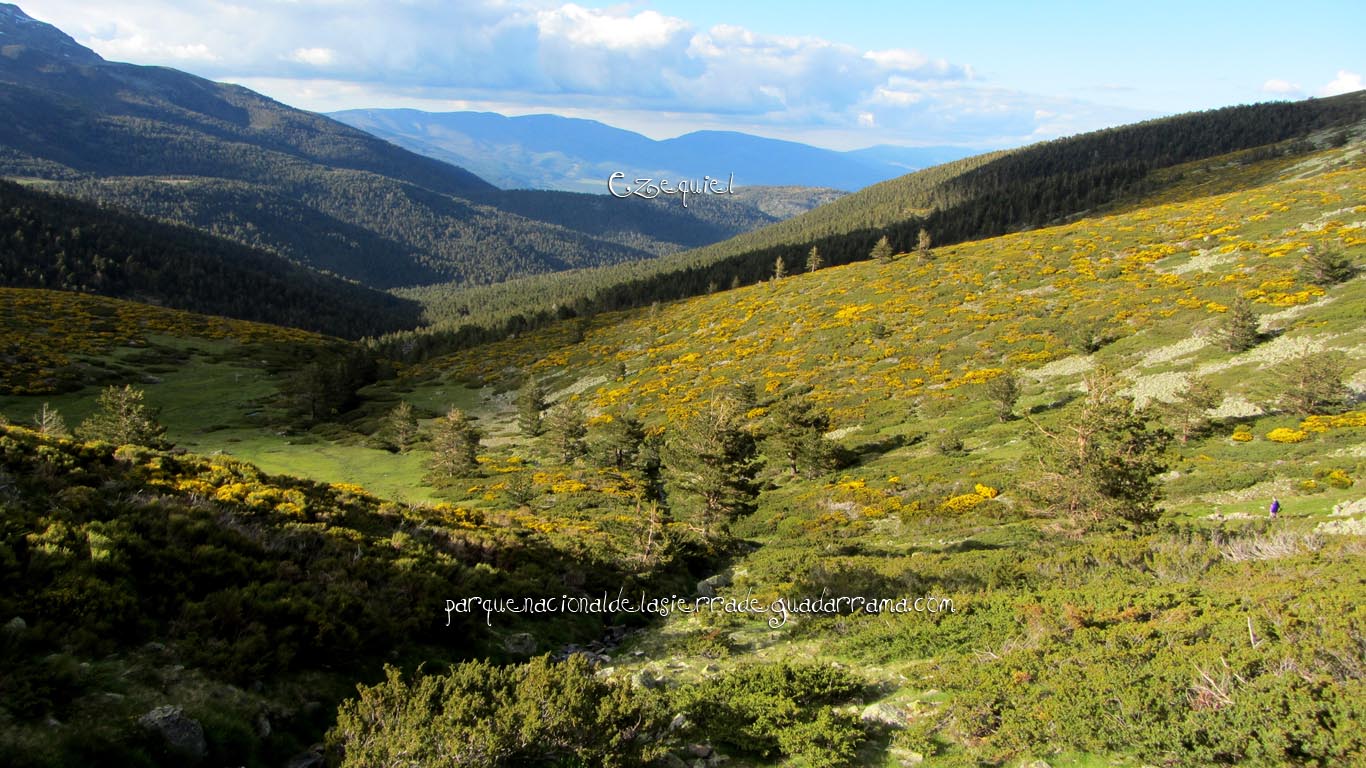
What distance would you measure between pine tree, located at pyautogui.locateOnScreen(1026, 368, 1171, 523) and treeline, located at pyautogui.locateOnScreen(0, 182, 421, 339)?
659ft

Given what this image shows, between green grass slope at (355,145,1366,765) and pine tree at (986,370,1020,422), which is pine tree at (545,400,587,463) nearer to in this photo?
green grass slope at (355,145,1366,765)

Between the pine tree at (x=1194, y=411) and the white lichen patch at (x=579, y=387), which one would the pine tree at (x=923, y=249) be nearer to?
the white lichen patch at (x=579, y=387)

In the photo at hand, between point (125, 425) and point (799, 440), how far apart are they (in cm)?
3501

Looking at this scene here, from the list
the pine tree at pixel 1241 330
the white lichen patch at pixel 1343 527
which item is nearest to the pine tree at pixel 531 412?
the white lichen patch at pixel 1343 527

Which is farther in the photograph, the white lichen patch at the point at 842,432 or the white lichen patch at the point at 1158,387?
the white lichen patch at the point at 842,432

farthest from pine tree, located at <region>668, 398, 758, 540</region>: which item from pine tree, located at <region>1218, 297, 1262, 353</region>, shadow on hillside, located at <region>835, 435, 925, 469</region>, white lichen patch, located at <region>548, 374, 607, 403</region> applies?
white lichen patch, located at <region>548, 374, 607, 403</region>

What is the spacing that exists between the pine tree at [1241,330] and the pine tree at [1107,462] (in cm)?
2354

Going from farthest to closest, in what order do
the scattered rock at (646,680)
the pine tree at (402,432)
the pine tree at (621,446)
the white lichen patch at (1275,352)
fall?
the pine tree at (402,432) → the pine tree at (621,446) → the white lichen patch at (1275,352) → the scattered rock at (646,680)

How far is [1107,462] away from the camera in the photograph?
52.0 feet

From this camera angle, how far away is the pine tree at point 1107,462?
51.9ft

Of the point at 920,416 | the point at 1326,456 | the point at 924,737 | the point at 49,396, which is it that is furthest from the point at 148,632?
the point at 49,396

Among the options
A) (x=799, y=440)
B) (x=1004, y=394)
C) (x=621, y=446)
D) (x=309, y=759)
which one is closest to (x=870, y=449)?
(x=799, y=440)

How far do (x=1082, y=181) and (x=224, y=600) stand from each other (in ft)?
554

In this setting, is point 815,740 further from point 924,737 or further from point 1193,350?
point 1193,350
